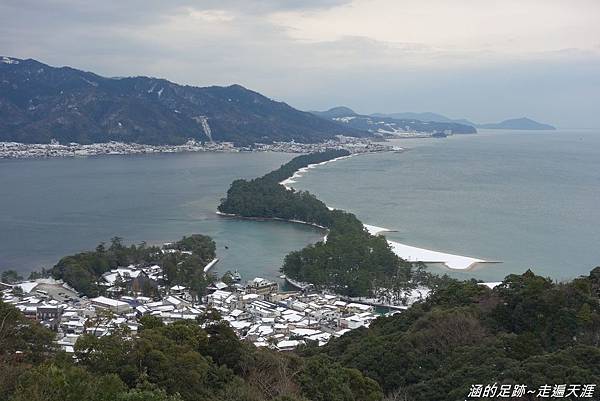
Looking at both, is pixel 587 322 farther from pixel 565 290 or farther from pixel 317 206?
pixel 317 206

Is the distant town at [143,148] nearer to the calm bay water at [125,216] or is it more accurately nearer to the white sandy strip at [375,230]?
the calm bay water at [125,216]

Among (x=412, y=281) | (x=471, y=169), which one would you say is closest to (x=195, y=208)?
(x=412, y=281)

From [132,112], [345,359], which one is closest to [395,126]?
[132,112]

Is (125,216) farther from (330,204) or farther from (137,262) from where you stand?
(330,204)

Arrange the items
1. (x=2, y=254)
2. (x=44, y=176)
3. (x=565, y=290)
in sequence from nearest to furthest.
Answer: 1. (x=565, y=290)
2. (x=2, y=254)
3. (x=44, y=176)

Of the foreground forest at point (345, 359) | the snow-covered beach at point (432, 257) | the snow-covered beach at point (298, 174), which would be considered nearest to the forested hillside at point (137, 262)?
the snow-covered beach at point (432, 257)

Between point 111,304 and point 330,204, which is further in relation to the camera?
point 330,204

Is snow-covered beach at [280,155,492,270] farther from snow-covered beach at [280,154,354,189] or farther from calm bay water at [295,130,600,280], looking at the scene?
snow-covered beach at [280,154,354,189]
